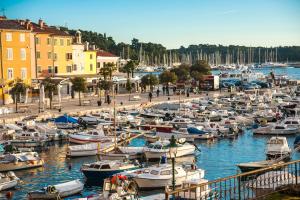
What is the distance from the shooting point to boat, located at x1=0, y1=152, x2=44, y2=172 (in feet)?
114

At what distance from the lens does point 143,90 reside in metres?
88.7

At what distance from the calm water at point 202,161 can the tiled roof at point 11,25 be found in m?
26.9

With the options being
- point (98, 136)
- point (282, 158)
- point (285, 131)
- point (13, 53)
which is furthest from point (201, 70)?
point (282, 158)

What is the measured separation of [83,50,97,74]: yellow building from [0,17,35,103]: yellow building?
13.5 m

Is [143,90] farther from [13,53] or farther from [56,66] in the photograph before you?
[13,53]

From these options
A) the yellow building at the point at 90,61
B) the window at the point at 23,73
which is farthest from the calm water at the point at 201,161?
the yellow building at the point at 90,61

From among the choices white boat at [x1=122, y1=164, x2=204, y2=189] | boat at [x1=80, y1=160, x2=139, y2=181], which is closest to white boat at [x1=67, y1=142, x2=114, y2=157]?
boat at [x1=80, y1=160, x2=139, y2=181]

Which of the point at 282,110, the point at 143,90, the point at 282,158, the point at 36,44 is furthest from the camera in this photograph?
the point at 143,90

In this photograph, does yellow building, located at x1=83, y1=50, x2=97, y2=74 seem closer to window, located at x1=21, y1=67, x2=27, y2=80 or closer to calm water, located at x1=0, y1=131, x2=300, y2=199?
window, located at x1=21, y1=67, x2=27, y2=80

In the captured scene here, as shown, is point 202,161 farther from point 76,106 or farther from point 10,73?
point 10,73

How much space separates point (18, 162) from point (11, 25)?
1436 inches

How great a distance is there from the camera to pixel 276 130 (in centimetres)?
5059

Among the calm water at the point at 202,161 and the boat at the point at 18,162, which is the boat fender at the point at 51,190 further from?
the boat at the point at 18,162

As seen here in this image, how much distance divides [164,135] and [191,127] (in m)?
2.77
